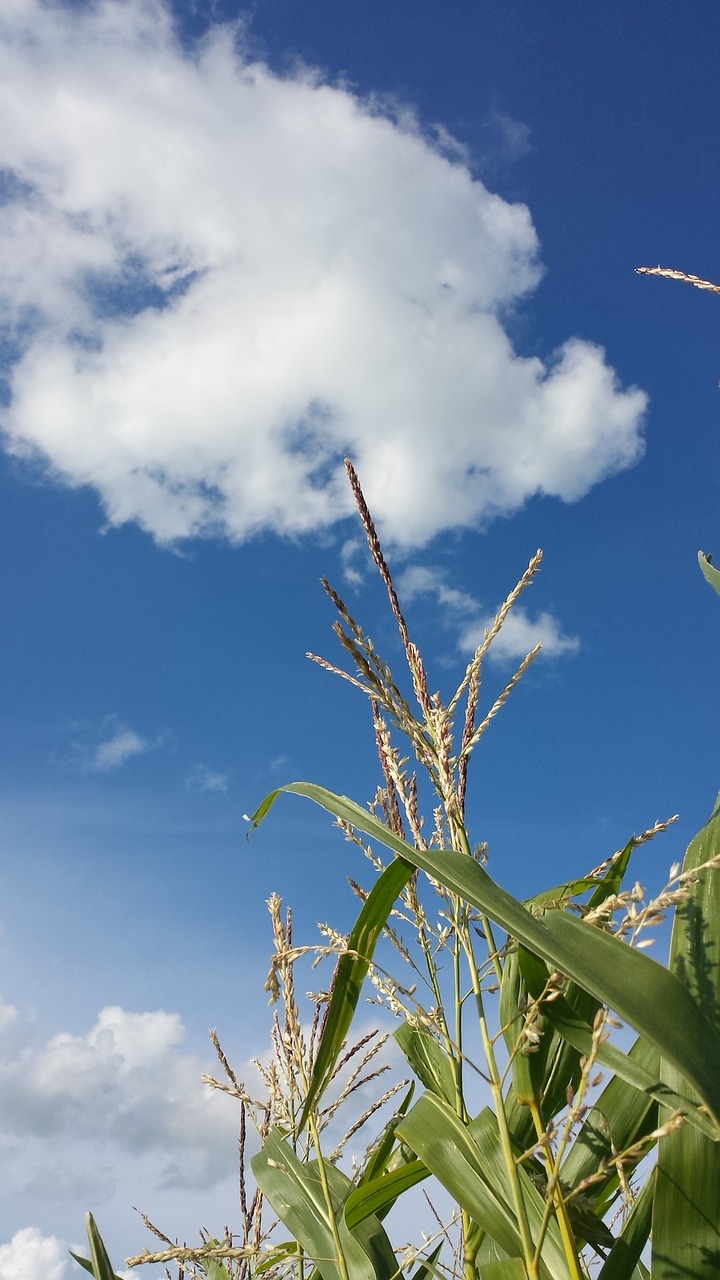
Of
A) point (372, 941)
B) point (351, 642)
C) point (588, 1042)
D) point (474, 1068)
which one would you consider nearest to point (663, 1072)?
point (588, 1042)

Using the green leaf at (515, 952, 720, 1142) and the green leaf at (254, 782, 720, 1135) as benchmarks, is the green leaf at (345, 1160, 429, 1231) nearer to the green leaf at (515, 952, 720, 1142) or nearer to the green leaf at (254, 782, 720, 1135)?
the green leaf at (515, 952, 720, 1142)

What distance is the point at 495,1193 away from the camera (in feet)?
3.95

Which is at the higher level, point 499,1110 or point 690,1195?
→ point 499,1110

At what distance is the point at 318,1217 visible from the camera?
5.21ft

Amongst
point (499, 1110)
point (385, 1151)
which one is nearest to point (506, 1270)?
point (499, 1110)

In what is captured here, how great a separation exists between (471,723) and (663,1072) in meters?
0.56

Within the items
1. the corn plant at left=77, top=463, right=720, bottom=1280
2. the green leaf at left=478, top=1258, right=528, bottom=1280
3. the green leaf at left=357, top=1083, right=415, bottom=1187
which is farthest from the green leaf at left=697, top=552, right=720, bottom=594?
the green leaf at left=357, top=1083, right=415, bottom=1187

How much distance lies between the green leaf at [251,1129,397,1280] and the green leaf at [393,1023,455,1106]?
8.9 inches

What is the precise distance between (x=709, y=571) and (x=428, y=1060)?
1.01m


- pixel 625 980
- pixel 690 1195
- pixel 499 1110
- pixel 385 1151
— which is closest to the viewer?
pixel 625 980

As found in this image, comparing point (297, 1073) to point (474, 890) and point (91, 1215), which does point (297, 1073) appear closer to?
point (91, 1215)

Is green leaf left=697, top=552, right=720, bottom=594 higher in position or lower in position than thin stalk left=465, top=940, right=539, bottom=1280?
higher

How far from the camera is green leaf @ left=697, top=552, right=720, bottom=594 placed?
143 centimetres

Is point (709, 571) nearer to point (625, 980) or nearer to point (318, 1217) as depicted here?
point (625, 980)
